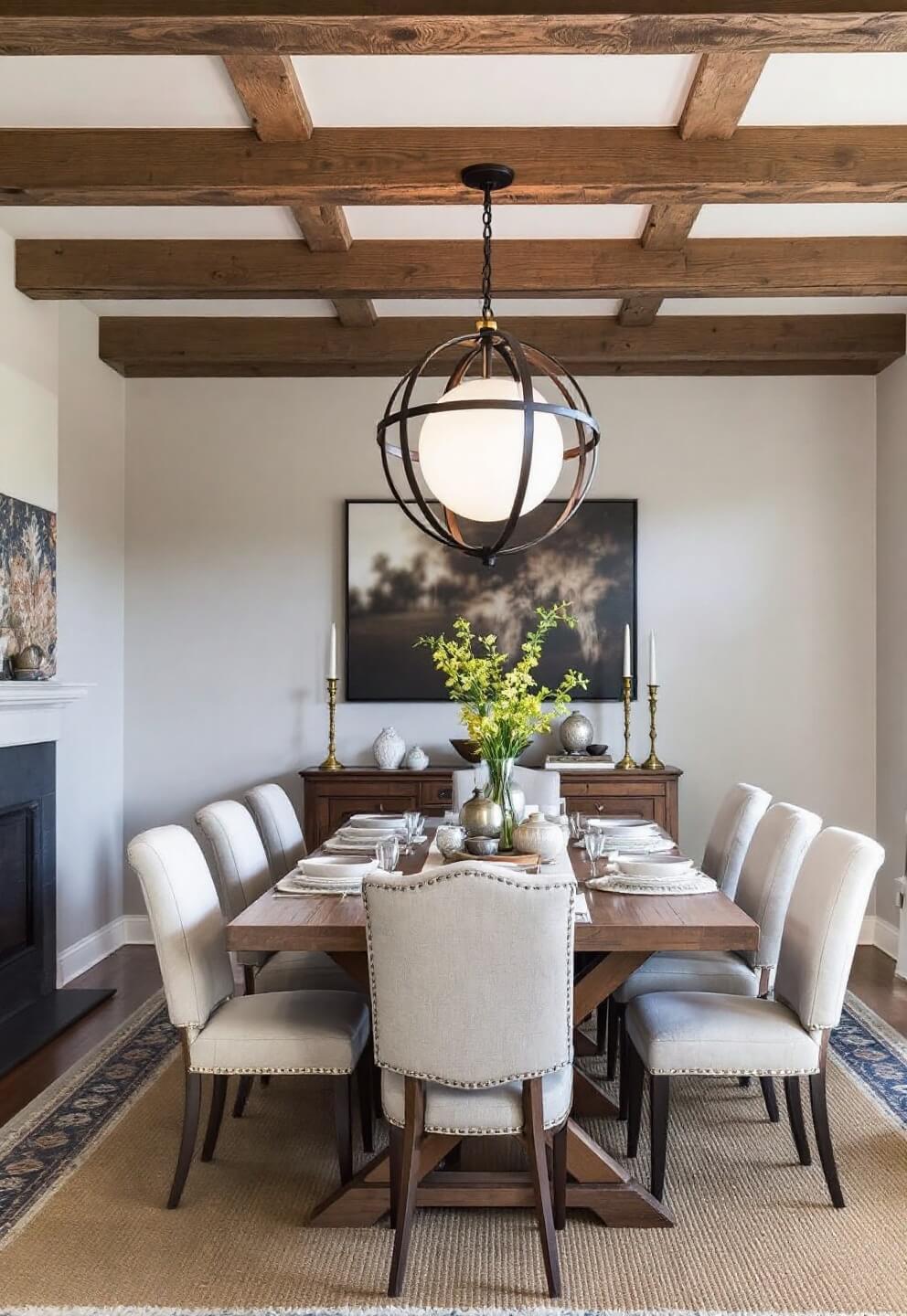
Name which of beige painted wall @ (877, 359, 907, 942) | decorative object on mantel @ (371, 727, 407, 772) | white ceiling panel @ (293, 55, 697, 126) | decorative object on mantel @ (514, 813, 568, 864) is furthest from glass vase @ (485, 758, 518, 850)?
beige painted wall @ (877, 359, 907, 942)

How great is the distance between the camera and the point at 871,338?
5328 mm

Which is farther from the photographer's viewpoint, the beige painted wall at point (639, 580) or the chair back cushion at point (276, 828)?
the beige painted wall at point (639, 580)

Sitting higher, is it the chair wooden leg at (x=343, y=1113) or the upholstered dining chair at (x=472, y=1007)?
the upholstered dining chair at (x=472, y=1007)

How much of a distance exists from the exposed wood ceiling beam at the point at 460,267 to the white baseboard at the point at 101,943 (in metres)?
2.79

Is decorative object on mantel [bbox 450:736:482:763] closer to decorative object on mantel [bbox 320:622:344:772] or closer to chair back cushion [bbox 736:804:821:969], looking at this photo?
decorative object on mantel [bbox 320:622:344:772]

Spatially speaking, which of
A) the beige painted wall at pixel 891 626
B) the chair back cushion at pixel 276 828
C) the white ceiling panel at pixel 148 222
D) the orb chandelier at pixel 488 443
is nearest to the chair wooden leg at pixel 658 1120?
the orb chandelier at pixel 488 443

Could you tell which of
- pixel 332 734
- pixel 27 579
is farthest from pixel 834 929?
pixel 27 579

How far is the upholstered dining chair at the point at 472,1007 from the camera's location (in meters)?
2.37

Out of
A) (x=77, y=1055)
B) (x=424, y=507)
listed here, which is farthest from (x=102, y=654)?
(x=424, y=507)

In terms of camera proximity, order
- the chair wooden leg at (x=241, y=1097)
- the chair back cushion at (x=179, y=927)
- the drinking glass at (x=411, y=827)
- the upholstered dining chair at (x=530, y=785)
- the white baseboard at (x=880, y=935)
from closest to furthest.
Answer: the chair back cushion at (x=179, y=927), the chair wooden leg at (x=241, y=1097), the drinking glass at (x=411, y=827), the upholstered dining chair at (x=530, y=785), the white baseboard at (x=880, y=935)

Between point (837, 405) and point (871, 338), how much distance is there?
50 cm

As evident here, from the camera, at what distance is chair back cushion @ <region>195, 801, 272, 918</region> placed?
347 centimetres

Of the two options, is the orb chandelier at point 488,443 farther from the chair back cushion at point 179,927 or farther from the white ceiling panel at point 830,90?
the chair back cushion at point 179,927

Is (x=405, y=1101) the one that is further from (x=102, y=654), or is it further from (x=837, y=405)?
(x=837, y=405)
